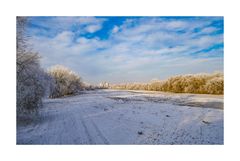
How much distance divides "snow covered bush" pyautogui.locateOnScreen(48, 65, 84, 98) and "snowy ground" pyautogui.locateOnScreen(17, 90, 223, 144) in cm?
11

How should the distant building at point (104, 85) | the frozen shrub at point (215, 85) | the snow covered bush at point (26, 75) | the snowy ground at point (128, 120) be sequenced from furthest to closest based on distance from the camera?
the distant building at point (104, 85), the frozen shrub at point (215, 85), the snow covered bush at point (26, 75), the snowy ground at point (128, 120)

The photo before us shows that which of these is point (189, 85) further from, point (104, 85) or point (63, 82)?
point (63, 82)

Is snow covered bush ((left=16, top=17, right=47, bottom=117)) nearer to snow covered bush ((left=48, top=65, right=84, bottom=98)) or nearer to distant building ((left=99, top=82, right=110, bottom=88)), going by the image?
snow covered bush ((left=48, top=65, right=84, bottom=98))

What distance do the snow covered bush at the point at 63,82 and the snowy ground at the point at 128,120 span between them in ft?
0.37

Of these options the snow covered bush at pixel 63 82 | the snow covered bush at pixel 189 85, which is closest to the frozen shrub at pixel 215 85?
the snow covered bush at pixel 189 85

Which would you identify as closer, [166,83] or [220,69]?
[220,69]

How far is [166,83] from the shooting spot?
4.41 metres

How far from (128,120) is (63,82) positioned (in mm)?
1198

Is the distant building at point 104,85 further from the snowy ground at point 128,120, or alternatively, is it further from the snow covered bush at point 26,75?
the snow covered bush at point 26,75

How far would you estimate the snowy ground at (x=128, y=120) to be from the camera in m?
3.90

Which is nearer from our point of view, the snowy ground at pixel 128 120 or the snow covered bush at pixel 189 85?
the snowy ground at pixel 128 120
